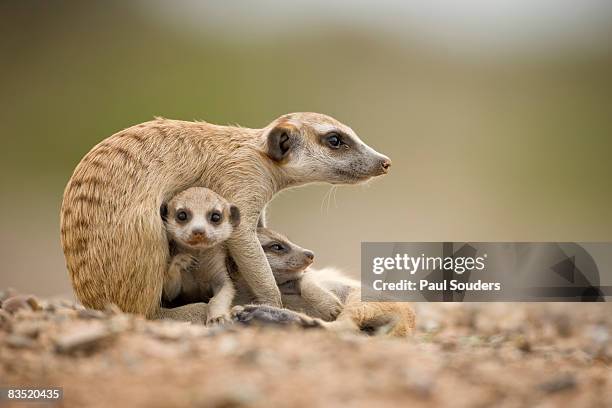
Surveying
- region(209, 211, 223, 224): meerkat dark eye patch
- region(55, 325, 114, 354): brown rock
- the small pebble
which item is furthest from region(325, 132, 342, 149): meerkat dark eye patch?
the small pebble

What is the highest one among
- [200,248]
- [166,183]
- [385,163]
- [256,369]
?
[385,163]

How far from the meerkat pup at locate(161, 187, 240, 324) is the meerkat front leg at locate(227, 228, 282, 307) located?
0.30ft

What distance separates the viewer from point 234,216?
527 centimetres

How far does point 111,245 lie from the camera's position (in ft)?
16.6

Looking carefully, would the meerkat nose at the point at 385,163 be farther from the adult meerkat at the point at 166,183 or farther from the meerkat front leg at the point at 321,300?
the meerkat front leg at the point at 321,300

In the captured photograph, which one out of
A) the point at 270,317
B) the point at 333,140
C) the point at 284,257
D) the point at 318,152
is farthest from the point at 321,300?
the point at 333,140

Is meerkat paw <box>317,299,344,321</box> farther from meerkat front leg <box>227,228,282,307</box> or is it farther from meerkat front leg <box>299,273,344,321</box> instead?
meerkat front leg <box>227,228,282,307</box>

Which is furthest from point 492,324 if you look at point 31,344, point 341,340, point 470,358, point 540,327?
point 31,344

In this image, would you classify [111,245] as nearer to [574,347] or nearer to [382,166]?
[382,166]

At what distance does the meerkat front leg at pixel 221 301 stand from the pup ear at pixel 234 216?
404mm

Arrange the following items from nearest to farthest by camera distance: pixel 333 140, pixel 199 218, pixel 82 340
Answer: pixel 82 340 < pixel 199 218 < pixel 333 140

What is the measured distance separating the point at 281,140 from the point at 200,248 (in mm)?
1053

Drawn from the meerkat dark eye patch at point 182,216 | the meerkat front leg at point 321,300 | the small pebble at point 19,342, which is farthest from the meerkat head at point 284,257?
the small pebble at point 19,342

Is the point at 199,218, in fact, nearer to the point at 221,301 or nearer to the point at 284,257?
the point at 221,301
